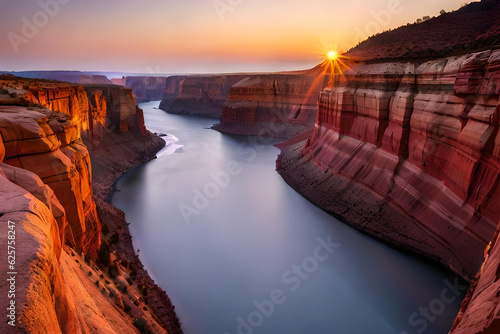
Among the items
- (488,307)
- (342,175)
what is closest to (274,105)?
(342,175)

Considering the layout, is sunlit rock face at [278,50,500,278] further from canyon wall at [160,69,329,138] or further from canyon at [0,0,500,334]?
canyon wall at [160,69,329,138]

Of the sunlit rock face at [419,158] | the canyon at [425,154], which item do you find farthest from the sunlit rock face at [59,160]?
the sunlit rock face at [419,158]

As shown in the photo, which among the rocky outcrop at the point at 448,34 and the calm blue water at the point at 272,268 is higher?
the rocky outcrop at the point at 448,34

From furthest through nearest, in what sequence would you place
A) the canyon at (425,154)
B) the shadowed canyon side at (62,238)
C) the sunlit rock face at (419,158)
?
1. the sunlit rock face at (419,158)
2. the canyon at (425,154)
3. the shadowed canyon side at (62,238)

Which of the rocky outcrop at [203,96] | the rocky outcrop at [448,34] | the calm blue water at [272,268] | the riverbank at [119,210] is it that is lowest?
the calm blue water at [272,268]

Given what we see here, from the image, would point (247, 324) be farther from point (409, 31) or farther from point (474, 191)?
point (409, 31)

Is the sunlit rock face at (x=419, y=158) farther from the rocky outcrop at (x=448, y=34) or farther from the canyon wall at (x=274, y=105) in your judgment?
the canyon wall at (x=274, y=105)
